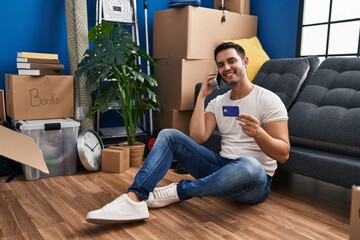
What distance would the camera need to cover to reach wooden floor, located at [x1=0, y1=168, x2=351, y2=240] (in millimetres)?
1501

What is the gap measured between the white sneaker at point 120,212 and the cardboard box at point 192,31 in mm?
1657

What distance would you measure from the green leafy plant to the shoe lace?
37.8 inches

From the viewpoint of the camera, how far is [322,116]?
75.6 inches

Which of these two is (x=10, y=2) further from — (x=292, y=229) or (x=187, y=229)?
(x=292, y=229)

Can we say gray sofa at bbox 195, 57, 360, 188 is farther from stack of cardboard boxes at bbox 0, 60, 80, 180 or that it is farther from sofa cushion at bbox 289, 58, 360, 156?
stack of cardboard boxes at bbox 0, 60, 80, 180

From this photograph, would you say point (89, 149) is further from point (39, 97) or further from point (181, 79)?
point (181, 79)

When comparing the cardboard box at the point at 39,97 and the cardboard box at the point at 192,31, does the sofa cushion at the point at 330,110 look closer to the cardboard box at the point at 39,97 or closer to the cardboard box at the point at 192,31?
the cardboard box at the point at 192,31

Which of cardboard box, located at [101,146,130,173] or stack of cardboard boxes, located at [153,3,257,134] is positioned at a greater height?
stack of cardboard boxes, located at [153,3,257,134]

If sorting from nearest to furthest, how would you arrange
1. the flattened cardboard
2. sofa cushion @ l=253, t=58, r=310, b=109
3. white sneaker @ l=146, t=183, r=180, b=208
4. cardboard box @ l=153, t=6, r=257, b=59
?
the flattened cardboard
white sneaker @ l=146, t=183, r=180, b=208
sofa cushion @ l=253, t=58, r=310, b=109
cardboard box @ l=153, t=6, r=257, b=59

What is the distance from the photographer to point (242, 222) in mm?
1626

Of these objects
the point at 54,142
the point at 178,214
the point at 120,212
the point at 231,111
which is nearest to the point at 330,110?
the point at 231,111

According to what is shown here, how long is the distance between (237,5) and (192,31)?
718 millimetres

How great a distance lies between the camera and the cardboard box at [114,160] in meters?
2.45

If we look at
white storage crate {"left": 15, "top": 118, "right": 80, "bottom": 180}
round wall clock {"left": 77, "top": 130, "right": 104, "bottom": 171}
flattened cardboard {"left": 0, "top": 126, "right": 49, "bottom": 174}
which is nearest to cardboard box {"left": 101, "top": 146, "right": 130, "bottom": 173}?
round wall clock {"left": 77, "top": 130, "right": 104, "bottom": 171}
